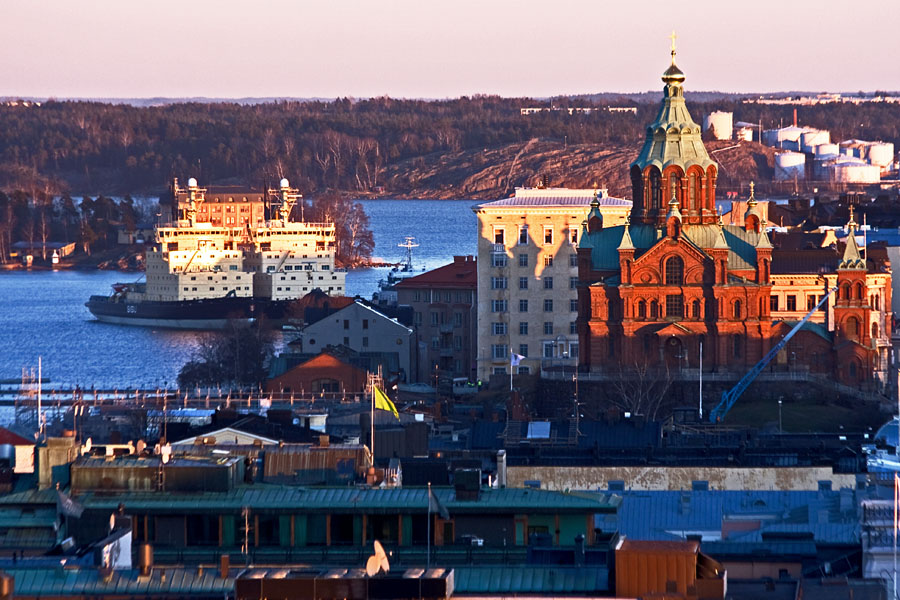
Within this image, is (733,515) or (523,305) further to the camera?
(523,305)

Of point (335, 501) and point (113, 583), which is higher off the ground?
point (335, 501)

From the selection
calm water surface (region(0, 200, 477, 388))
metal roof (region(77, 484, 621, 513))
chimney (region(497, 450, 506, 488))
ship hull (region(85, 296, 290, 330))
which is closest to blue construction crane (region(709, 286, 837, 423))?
chimney (region(497, 450, 506, 488))

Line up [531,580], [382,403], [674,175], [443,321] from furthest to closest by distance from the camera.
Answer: [443,321] → [674,175] → [382,403] → [531,580]

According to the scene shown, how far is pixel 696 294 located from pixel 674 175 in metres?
3.98

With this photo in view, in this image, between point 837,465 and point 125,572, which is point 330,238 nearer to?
point 837,465

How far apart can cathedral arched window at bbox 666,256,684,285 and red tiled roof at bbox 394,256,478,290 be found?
12.9 meters

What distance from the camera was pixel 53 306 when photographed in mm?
165875

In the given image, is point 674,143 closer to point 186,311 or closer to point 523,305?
point 523,305

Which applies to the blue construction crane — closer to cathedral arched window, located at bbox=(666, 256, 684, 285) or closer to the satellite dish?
cathedral arched window, located at bbox=(666, 256, 684, 285)

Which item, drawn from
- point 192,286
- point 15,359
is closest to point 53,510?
point 15,359

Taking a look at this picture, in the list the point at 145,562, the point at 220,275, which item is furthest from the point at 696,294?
the point at 220,275

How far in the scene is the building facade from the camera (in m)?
91.7

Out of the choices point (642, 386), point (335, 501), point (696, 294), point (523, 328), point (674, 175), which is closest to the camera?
point (335, 501)

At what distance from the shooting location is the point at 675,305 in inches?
3221
